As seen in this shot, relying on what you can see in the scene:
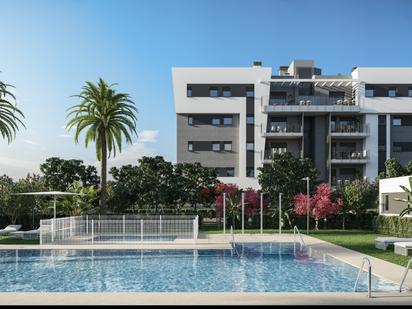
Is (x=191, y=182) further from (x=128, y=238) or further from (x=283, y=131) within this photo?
(x=283, y=131)

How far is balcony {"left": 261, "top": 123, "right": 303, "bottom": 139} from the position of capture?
179 ft

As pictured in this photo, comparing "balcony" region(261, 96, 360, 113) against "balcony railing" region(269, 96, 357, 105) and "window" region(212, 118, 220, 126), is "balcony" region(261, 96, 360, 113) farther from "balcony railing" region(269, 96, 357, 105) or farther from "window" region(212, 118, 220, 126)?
"window" region(212, 118, 220, 126)

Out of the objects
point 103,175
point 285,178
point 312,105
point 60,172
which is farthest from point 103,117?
point 312,105

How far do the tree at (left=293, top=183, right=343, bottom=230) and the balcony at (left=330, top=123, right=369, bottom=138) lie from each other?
17022 millimetres

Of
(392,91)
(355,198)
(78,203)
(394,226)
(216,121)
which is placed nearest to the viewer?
(394,226)

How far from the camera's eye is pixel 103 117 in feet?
121

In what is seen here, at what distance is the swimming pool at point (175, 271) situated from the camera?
50.6 feet

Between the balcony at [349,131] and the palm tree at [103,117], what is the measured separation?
26225mm

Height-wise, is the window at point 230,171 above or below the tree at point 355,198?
above

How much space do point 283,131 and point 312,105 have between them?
4.33 metres

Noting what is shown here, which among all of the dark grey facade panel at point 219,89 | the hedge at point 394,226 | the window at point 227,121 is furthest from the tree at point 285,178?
the dark grey facade panel at point 219,89

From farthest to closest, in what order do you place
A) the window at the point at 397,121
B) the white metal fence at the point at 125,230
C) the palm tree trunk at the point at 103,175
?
the window at the point at 397,121, the palm tree trunk at the point at 103,175, the white metal fence at the point at 125,230

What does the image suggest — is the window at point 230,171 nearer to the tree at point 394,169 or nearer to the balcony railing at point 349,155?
the balcony railing at point 349,155

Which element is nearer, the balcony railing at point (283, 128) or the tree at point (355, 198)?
the tree at point (355, 198)
